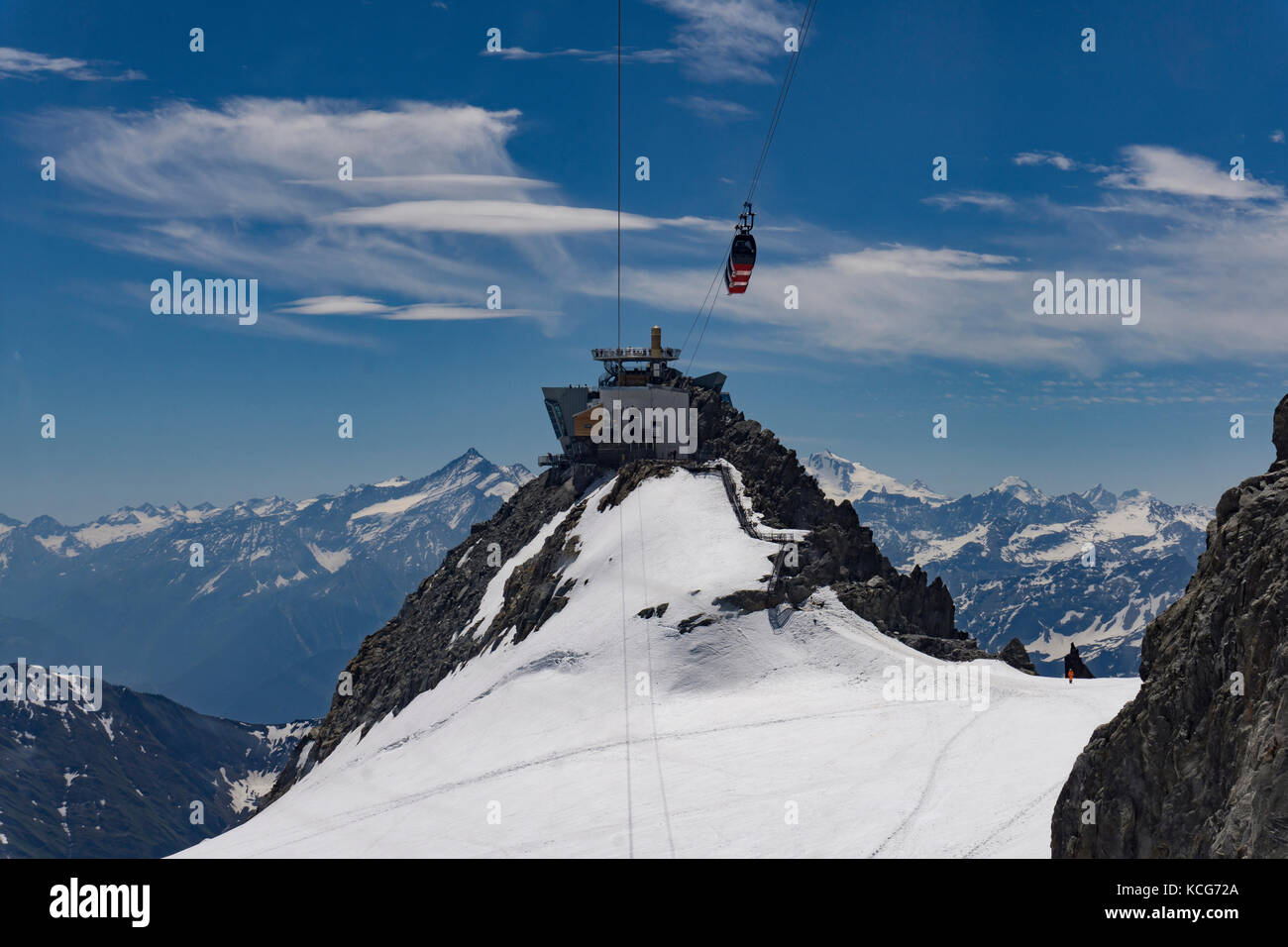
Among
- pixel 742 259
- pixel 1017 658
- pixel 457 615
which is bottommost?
pixel 457 615

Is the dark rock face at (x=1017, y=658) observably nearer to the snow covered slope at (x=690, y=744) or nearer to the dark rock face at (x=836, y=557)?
the dark rock face at (x=836, y=557)

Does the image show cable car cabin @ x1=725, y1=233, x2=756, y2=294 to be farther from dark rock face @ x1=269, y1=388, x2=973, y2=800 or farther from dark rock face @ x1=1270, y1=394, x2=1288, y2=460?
dark rock face @ x1=1270, y1=394, x2=1288, y2=460

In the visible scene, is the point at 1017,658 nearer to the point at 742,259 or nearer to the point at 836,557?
the point at 836,557

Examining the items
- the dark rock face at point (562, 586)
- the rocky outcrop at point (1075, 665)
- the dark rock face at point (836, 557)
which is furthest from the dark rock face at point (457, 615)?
the rocky outcrop at point (1075, 665)

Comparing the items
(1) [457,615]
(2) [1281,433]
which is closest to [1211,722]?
(2) [1281,433]

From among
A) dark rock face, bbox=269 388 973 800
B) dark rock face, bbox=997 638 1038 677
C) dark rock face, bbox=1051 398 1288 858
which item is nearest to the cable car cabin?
dark rock face, bbox=269 388 973 800
